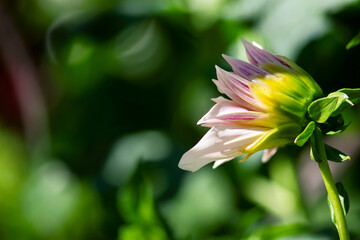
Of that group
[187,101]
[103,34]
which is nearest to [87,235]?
[187,101]

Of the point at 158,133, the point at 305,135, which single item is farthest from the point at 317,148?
the point at 158,133

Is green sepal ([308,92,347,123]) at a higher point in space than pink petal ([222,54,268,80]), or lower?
lower

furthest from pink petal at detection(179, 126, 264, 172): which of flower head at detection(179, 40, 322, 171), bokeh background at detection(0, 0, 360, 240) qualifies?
bokeh background at detection(0, 0, 360, 240)

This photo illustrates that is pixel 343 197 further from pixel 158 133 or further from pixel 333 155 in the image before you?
pixel 158 133

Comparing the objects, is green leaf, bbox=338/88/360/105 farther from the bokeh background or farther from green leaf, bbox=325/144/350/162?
the bokeh background

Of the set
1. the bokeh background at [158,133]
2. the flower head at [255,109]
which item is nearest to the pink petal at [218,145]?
the flower head at [255,109]

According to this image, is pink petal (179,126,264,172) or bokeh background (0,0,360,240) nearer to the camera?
pink petal (179,126,264,172)

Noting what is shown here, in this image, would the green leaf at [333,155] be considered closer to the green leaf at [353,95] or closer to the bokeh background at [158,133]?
the green leaf at [353,95]

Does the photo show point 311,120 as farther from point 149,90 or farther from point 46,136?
point 46,136
